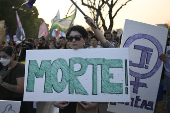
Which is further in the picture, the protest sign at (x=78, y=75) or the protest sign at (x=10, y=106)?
the protest sign at (x=10, y=106)

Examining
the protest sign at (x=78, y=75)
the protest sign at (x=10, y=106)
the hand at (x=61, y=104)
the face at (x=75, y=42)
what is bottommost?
the protest sign at (x=10, y=106)

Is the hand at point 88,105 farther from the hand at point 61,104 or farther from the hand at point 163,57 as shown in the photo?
the hand at point 163,57

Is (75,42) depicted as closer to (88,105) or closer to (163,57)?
(88,105)

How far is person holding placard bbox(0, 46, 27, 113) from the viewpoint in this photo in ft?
8.94

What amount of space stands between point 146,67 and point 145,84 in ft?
0.72

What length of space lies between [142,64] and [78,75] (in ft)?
3.14

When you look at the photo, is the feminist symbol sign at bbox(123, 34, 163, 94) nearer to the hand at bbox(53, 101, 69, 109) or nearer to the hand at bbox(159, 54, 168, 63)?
the hand at bbox(159, 54, 168, 63)

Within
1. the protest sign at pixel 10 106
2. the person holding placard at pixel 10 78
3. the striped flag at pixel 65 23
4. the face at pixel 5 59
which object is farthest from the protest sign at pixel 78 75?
the striped flag at pixel 65 23

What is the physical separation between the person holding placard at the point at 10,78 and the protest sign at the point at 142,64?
127 cm

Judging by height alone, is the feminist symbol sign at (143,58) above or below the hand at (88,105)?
above

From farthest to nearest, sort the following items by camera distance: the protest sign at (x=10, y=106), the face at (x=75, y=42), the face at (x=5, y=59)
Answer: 1. the face at (x=5, y=59)
2. the protest sign at (x=10, y=106)
3. the face at (x=75, y=42)

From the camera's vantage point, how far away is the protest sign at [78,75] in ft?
6.86

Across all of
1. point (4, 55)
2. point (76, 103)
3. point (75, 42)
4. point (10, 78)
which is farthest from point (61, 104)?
point (4, 55)

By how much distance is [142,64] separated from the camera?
2.63m
